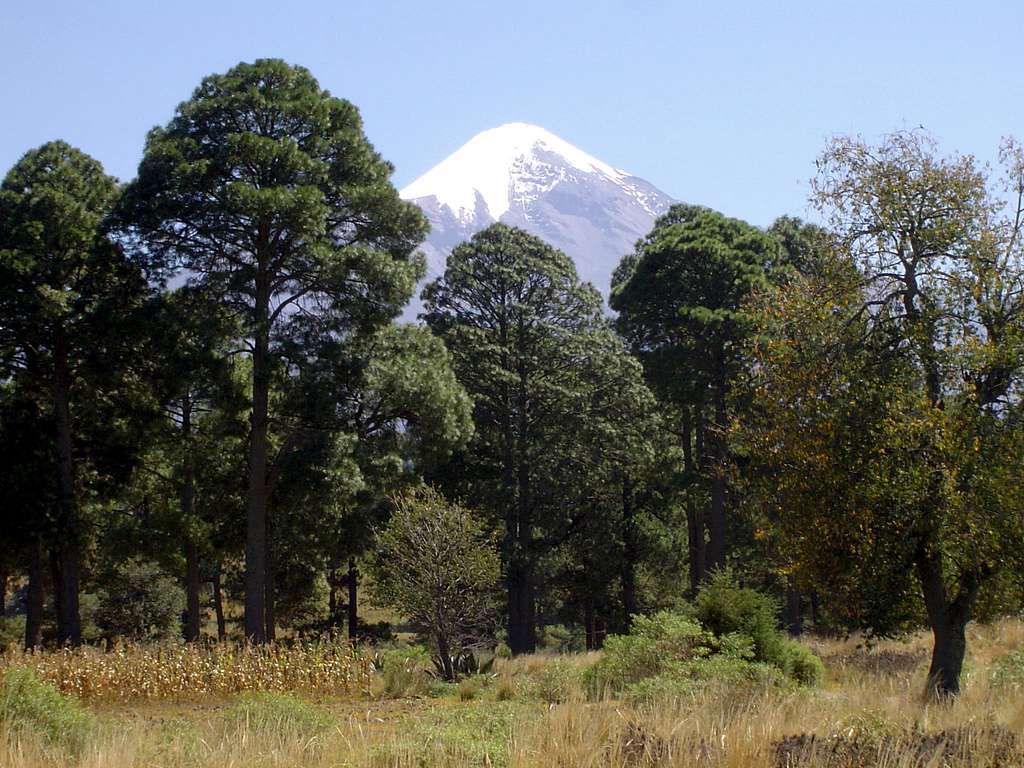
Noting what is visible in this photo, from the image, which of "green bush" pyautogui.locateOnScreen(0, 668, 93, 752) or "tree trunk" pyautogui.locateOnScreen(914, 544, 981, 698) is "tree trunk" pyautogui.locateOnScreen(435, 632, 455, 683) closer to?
"tree trunk" pyautogui.locateOnScreen(914, 544, 981, 698)

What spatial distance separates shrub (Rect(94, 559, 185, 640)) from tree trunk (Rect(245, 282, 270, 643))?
15.9 m

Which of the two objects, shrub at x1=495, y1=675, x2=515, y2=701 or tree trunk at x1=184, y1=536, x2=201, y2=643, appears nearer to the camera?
shrub at x1=495, y1=675, x2=515, y2=701

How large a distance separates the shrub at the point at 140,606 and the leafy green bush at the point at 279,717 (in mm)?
28748

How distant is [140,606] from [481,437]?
16415 millimetres

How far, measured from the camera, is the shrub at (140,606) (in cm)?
3803

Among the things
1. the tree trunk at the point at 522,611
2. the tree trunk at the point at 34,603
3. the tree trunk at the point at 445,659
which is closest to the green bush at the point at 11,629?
the tree trunk at the point at 34,603

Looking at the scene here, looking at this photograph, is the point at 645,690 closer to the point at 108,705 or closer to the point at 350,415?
the point at 108,705

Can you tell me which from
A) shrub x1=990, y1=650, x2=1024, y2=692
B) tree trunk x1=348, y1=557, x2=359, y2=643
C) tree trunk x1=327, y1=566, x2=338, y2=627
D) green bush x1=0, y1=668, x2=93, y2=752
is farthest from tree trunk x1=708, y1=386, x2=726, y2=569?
green bush x1=0, y1=668, x2=93, y2=752

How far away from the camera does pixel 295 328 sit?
23.3 m

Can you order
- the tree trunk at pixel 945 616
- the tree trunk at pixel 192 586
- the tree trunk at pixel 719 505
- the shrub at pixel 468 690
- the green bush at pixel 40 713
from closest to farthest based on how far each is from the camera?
the green bush at pixel 40 713
the tree trunk at pixel 945 616
the shrub at pixel 468 690
the tree trunk at pixel 192 586
the tree trunk at pixel 719 505

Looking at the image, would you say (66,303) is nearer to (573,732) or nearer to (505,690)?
(505,690)

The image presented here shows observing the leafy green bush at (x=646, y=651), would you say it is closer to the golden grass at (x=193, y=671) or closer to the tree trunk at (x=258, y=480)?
the golden grass at (x=193, y=671)

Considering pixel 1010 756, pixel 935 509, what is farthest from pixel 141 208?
pixel 1010 756

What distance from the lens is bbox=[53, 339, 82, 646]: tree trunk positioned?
25.4m
